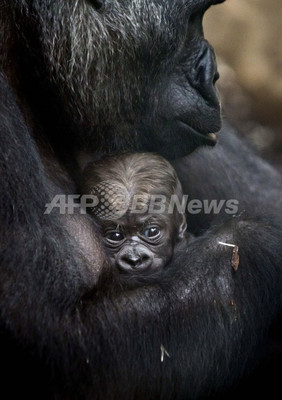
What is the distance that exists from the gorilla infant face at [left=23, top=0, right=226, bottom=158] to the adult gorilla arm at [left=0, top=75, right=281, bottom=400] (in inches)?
16.3

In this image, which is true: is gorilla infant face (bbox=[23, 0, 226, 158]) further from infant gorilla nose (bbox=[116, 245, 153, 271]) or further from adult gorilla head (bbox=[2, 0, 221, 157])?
infant gorilla nose (bbox=[116, 245, 153, 271])

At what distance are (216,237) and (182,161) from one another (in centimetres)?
116

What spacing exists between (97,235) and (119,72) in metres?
0.75

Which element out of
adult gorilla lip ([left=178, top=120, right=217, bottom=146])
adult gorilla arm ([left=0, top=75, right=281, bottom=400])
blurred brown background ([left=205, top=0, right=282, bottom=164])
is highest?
blurred brown background ([left=205, top=0, right=282, bottom=164])

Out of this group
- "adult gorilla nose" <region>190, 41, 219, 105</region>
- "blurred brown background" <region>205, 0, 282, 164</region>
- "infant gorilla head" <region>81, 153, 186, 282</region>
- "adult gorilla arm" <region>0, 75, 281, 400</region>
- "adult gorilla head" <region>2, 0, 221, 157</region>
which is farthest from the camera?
"blurred brown background" <region>205, 0, 282, 164</region>

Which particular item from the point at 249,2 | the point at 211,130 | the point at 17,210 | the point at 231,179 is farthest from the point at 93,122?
the point at 249,2

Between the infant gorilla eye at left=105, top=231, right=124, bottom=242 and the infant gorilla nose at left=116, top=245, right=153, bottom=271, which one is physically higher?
the infant gorilla eye at left=105, top=231, right=124, bottom=242

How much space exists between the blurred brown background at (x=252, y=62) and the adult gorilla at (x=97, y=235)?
2887mm

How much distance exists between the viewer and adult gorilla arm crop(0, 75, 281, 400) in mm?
2924

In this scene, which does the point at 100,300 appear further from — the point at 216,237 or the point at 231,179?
the point at 231,179

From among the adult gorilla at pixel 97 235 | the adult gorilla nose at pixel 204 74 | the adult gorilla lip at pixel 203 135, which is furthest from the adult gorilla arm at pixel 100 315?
the adult gorilla nose at pixel 204 74

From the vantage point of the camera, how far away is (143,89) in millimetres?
3641

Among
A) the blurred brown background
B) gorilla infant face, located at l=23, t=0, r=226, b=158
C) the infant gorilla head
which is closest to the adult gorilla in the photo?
gorilla infant face, located at l=23, t=0, r=226, b=158

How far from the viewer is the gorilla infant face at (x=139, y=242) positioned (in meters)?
3.53
